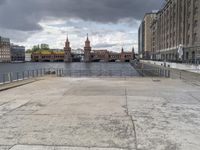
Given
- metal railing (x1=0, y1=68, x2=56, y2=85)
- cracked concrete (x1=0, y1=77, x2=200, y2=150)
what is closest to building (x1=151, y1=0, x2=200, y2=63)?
metal railing (x1=0, y1=68, x2=56, y2=85)

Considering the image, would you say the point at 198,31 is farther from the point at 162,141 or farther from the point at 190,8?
the point at 162,141

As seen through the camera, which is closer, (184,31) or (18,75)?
(18,75)

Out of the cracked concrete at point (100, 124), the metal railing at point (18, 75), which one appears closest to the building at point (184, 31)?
the metal railing at point (18, 75)

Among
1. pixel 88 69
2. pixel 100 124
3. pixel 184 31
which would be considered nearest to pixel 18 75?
pixel 88 69

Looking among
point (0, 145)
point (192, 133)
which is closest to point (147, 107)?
point (192, 133)

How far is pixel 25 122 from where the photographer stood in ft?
25.5

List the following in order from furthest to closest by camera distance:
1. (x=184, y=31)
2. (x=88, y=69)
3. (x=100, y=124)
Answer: (x=184, y=31), (x=88, y=69), (x=100, y=124)

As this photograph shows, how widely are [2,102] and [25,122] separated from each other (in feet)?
14.1

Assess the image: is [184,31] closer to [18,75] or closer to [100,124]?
[18,75]

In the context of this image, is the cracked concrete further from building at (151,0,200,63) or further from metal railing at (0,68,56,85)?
building at (151,0,200,63)

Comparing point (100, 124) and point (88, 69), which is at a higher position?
point (88, 69)

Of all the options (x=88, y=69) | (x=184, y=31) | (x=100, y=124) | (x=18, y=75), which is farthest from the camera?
(x=184, y=31)

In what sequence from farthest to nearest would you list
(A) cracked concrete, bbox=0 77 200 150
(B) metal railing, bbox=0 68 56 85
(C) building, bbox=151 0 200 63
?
(C) building, bbox=151 0 200 63 → (B) metal railing, bbox=0 68 56 85 → (A) cracked concrete, bbox=0 77 200 150

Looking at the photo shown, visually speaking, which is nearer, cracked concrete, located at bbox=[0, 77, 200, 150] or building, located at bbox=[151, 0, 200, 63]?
cracked concrete, located at bbox=[0, 77, 200, 150]
